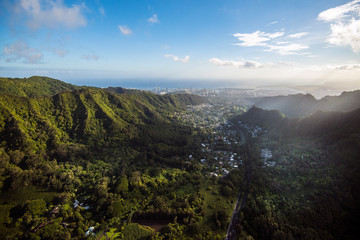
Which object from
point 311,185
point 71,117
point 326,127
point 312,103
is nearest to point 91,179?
point 71,117

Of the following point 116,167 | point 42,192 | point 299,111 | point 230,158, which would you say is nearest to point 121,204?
point 116,167

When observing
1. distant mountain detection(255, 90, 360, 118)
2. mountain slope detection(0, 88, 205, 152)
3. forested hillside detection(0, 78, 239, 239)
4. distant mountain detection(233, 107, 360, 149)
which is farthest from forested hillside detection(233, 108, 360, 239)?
mountain slope detection(0, 88, 205, 152)

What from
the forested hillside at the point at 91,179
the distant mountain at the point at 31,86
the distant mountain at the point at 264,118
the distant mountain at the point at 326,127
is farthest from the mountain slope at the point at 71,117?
the distant mountain at the point at 326,127

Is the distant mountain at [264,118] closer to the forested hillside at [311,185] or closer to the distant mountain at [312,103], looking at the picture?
the distant mountain at [312,103]

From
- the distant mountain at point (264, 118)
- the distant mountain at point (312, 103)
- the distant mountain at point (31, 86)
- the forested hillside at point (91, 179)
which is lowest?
the forested hillside at point (91, 179)

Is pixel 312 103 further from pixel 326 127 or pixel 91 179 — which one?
pixel 91 179

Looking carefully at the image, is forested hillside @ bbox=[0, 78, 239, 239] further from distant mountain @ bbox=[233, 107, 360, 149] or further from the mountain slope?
distant mountain @ bbox=[233, 107, 360, 149]

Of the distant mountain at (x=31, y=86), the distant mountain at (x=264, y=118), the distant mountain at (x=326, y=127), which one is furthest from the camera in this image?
the distant mountain at (x=264, y=118)
